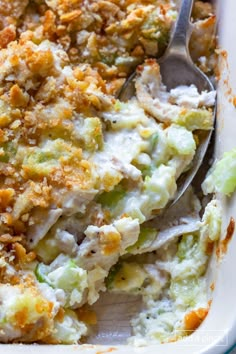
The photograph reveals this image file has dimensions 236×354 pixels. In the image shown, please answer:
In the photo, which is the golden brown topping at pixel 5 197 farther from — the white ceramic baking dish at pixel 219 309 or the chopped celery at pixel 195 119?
the chopped celery at pixel 195 119

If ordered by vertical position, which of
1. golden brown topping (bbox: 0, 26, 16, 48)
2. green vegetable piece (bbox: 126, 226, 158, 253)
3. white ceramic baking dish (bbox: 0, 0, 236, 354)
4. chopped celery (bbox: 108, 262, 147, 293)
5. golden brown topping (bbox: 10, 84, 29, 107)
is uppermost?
golden brown topping (bbox: 0, 26, 16, 48)

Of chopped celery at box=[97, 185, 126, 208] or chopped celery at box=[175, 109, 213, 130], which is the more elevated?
chopped celery at box=[175, 109, 213, 130]

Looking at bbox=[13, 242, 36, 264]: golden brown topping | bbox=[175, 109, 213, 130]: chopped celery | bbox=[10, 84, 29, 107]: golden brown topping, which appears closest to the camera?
bbox=[13, 242, 36, 264]: golden brown topping

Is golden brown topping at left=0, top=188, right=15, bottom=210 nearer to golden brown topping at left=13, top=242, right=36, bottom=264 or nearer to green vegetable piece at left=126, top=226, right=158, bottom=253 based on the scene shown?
golden brown topping at left=13, top=242, right=36, bottom=264

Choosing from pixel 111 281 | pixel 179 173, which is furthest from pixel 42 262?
pixel 179 173

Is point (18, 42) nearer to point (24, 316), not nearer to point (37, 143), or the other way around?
point (37, 143)

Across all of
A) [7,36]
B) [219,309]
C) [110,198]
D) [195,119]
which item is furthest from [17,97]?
[219,309]

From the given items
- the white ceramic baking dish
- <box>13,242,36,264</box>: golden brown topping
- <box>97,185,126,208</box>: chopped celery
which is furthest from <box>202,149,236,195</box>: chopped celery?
<box>13,242,36,264</box>: golden brown topping

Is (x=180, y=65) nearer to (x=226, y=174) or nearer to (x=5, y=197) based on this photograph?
(x=226, y=174)

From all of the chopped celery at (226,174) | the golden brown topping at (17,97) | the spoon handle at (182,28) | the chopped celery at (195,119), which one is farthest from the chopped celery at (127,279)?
the spoon handle at (182,28)
